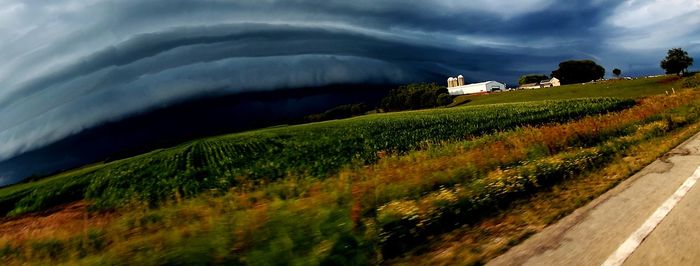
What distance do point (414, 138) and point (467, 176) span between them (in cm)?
1569

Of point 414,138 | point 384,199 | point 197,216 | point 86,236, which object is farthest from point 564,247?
point 414,138

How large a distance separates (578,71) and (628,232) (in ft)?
496

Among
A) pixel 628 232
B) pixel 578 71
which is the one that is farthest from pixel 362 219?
pixel 578 71

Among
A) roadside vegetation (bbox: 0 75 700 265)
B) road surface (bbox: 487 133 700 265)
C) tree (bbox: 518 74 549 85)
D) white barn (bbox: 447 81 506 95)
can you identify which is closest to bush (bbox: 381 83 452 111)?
white barn (bbox: 447 81 506 95)

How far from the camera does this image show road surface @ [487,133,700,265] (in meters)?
4.42

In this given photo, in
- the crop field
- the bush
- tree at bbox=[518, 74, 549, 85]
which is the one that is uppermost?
tree at bbox=[518, 74, 549, 85]

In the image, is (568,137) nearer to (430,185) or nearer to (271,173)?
(430,185)

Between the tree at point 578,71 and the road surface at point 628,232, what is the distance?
482ft

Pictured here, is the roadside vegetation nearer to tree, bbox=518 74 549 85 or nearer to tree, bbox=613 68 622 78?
tree, bbox=613 68 622 78

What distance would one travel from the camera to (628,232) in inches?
203

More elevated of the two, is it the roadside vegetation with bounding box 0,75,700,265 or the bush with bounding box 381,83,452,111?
the bush with bounding box 381,83,452,111

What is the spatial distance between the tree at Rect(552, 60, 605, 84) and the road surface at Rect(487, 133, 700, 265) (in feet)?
482

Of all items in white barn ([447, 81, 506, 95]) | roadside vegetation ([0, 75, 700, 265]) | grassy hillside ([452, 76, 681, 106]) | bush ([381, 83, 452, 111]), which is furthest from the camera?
white barn ([447, 81, 506, 95])

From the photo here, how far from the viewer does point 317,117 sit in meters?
99.9
